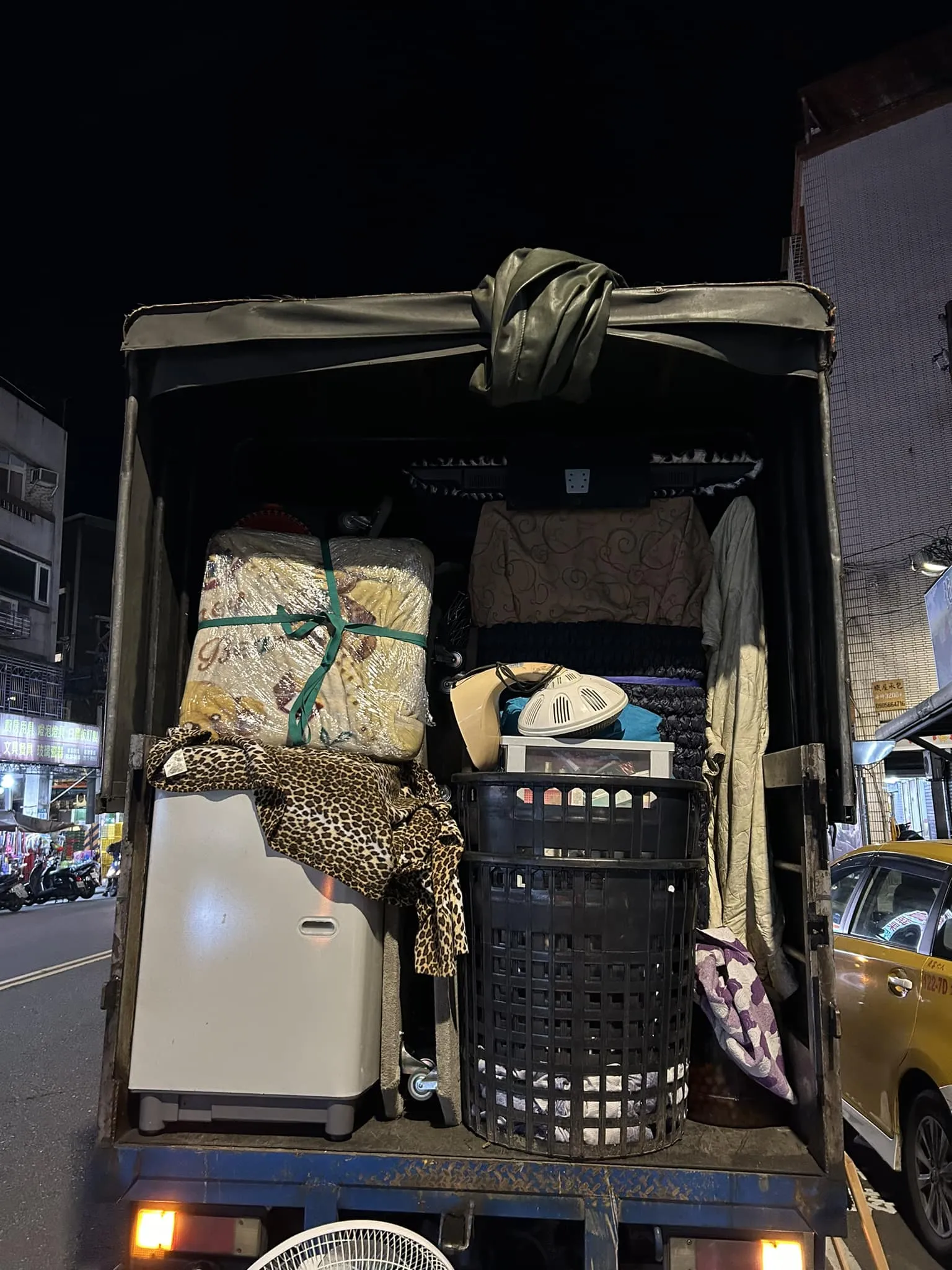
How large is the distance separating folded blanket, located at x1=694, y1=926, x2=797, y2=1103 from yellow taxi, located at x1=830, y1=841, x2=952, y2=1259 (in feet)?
5.04

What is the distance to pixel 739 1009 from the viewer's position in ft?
7.67

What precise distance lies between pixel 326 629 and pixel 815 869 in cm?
159

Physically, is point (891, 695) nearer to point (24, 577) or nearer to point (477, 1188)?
point (477, 1188)

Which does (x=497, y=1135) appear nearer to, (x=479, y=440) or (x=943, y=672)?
(x=479, y=440)

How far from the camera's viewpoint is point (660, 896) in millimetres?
2164

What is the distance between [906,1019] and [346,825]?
10.2 ft

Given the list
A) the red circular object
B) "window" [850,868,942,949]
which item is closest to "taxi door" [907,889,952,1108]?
"window" [850,868,942,949]

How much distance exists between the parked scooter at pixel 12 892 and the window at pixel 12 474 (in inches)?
635

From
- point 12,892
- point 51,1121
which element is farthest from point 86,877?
point 51,1121

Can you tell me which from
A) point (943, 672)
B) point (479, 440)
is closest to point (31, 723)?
point (943, 672)

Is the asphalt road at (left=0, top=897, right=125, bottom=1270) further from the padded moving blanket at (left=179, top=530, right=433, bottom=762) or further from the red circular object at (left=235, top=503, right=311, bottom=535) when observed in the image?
the red circular object at (left=235, top=503, right=311, bottom=535)

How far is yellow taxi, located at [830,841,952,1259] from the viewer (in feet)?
Result: 11.9

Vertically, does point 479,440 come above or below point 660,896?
above

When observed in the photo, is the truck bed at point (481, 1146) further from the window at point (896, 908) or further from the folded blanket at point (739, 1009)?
the window at point (896, 908)
